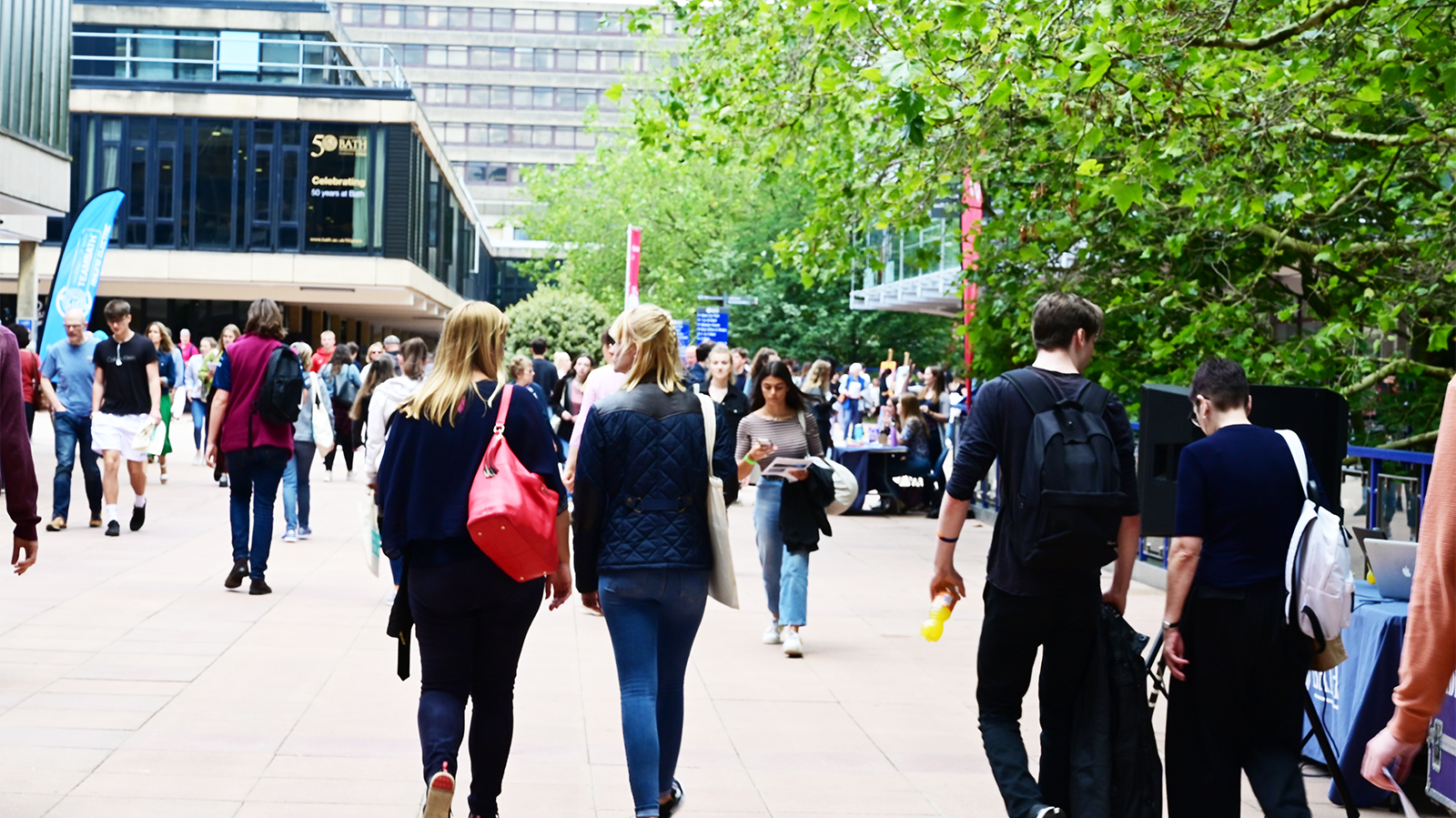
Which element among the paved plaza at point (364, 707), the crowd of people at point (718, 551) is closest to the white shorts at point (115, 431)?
the paved plaza at point (364, 707)

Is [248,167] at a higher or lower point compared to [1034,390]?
higher

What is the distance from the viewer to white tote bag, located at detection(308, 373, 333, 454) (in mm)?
13320

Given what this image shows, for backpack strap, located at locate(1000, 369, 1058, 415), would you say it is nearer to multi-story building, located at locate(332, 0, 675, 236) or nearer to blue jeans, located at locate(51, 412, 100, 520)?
blue jeans, located at locate(51, 412, 100, 520)

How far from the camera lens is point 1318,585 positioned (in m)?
4.54

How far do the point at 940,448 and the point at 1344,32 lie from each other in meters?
10.4

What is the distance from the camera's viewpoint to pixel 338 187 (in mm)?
43844

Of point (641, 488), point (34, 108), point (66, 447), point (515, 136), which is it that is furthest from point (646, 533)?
point (515, 136)

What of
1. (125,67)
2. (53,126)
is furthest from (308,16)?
(53,126)

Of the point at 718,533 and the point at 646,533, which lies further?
the point at 718,533

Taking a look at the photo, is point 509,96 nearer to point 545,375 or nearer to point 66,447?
point 545,375

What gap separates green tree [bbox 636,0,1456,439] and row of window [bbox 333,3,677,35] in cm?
9590

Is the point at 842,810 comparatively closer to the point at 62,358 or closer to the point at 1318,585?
the point at 1318,585

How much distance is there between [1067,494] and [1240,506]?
2.15 ft

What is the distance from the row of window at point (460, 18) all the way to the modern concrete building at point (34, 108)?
8345 centimetres
